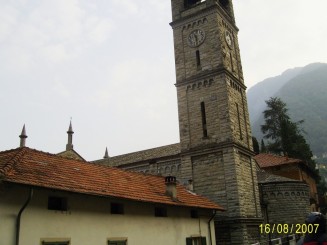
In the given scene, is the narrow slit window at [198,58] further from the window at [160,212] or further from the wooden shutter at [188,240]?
the wooden shutter at [188,240]

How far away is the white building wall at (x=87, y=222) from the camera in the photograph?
479 inches

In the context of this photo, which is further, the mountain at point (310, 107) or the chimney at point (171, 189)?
the mountain at point (310, 107)

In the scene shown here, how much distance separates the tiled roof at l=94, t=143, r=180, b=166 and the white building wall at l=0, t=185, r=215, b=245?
14062 mm

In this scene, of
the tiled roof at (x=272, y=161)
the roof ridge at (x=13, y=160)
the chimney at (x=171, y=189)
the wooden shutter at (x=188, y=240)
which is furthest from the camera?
the tiled roof at (x=272, y=161)

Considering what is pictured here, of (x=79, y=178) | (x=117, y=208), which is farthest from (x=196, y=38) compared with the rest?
(x=79, y=178)

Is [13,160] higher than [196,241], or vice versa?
[13,160]

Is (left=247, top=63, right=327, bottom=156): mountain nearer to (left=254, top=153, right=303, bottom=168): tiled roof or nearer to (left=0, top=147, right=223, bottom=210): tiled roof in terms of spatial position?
(left=254, top=153, right=303, bottom=168): tiled roof

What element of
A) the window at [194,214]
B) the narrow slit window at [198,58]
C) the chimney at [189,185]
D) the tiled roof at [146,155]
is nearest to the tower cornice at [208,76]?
the narrow slit window at [198,58]

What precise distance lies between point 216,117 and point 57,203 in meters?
16.3

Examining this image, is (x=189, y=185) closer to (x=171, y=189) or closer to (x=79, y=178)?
(x=171, y=189)

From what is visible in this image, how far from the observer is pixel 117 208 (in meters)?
16.5

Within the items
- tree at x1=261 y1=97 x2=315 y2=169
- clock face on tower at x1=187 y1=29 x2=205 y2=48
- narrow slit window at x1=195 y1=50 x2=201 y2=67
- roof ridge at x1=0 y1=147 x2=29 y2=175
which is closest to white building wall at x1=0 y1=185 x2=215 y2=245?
roof ridge at x1=0 y1=147 x2=29 y2=175

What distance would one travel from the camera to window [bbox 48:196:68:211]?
13.7m

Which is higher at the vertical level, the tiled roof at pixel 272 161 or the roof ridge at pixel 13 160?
the tiled roof at pixel 272 161
